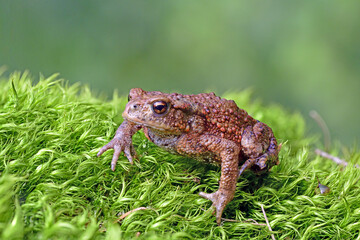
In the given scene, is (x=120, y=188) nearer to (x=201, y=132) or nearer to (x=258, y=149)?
(x=201, y=132)

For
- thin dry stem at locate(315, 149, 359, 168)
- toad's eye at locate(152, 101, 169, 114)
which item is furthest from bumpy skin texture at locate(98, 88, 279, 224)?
thin dry stem at locate(315, 149, 359, 168)

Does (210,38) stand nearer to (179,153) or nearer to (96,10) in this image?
(96,10)

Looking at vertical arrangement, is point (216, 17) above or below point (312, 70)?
above

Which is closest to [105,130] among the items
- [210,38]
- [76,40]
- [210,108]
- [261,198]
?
[210,108]

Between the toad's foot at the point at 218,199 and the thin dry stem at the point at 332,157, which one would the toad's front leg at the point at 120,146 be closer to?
the toad's foot at the point at 218,199

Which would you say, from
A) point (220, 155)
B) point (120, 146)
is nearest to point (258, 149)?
point (220, 155)

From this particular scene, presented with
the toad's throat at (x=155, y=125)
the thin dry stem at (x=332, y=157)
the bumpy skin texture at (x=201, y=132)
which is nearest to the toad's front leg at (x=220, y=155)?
the bumpy skin texture at (x=201, y=132)

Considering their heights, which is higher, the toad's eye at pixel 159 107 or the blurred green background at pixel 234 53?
the blurred green background at pixel 234 53
